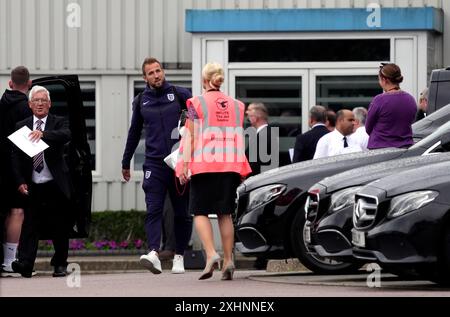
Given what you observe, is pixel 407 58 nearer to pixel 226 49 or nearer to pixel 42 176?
pixel 226 49

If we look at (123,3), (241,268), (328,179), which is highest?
(123,3)

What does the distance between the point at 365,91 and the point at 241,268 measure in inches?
153

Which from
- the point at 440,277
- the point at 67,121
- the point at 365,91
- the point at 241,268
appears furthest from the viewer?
the point at 365,91

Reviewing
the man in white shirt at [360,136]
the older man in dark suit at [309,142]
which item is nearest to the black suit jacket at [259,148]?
the older man in dark suit at [309,142]

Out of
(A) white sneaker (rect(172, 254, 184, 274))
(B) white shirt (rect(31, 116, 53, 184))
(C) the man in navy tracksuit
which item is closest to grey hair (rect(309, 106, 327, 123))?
(C) the man in navy tracksuit

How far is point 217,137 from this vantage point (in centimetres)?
1441

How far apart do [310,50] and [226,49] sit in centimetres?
115

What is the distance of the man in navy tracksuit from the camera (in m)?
15.6

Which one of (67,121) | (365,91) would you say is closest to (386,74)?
(67,121)

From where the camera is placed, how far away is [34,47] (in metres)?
23.7

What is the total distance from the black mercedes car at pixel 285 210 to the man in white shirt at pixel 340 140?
3279mm

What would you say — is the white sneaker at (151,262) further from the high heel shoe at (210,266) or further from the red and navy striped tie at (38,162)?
the red and navy striped tie at (38,162)

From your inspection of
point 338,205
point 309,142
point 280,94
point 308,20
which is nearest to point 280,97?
point 280,94

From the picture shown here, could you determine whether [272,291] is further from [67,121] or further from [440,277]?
[67,121]
